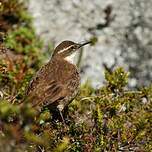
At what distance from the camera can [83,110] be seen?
7.01m

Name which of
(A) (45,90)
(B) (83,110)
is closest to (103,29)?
(B) (83,110)

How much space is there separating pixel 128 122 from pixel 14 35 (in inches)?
129

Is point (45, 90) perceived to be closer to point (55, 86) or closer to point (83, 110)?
point (55, 86)

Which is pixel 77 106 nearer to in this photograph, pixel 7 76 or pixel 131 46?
pixel 7 76

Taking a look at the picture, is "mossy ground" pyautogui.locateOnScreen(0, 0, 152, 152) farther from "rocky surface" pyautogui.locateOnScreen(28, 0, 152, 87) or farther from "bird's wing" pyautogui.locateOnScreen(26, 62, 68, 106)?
"rocky surface" pyautogui.locateOnScreen(28, 0, 152, 87)

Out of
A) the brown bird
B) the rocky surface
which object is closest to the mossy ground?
the brown bird

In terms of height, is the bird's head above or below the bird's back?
above

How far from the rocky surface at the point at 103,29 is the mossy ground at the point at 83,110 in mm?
717

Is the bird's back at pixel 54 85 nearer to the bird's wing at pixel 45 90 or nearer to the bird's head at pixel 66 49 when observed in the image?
the bird's wing at pixel 45 90

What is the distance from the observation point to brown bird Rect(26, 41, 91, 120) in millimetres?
6477

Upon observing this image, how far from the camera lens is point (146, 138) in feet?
20.5

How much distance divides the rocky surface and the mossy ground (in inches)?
28.2

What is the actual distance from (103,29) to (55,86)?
324 centimetres

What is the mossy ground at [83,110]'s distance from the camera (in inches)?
223
